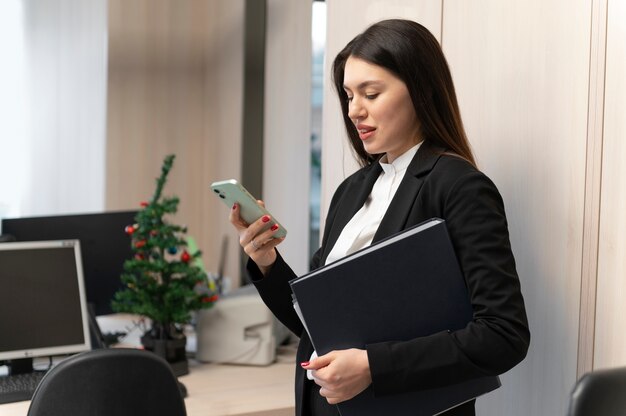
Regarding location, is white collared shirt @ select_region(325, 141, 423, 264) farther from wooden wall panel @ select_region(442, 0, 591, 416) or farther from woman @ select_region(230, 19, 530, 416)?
wooden wall panel @ select_region(442, 0, 591, 416)

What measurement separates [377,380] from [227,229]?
3.49m

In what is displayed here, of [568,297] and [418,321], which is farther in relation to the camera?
[568,297]

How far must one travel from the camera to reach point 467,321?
4.43 ft

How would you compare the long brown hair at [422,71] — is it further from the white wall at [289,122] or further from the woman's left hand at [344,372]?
the white wall at [289,122]

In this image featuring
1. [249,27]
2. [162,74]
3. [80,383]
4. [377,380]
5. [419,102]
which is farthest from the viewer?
[162,74]

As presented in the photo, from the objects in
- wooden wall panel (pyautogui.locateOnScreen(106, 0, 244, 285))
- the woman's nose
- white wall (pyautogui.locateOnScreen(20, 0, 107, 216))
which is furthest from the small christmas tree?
white wall (pyautogui.locateOnScreen(20, 0, 107, 216))

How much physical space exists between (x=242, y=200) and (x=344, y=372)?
44 cm

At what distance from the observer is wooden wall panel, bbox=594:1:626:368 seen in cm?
139

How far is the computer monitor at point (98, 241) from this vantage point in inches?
112

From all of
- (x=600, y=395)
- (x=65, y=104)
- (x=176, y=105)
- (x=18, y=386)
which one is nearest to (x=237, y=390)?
(x=18, y=386)

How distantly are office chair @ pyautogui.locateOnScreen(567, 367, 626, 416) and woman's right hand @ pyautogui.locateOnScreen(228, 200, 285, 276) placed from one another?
0.66 m

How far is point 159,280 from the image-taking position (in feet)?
8.50

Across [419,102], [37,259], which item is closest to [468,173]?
[419,102]

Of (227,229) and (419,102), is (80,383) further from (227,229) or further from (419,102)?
(227,229)
